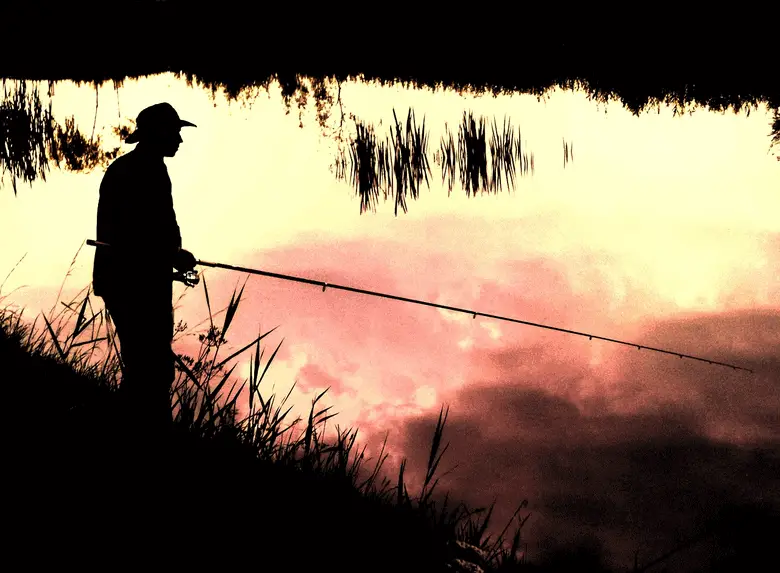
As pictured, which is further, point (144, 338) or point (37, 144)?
point (37, 144)

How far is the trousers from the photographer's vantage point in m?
3.79

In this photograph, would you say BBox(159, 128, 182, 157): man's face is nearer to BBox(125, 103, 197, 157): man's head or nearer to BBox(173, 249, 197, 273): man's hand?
BBox(125, 103, 197, 157): man's head

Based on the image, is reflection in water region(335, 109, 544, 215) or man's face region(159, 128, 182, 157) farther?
reflection in water region(335, 109, 544, 215)

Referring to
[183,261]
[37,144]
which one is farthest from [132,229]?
[37,144]

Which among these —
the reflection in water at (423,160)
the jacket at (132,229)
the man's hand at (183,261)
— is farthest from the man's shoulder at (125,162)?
the reflection in water at (423,160)

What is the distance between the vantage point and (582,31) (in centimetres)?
1842

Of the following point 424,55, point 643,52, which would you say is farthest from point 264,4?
point 643,52

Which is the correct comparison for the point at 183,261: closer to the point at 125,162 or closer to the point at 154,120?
the point at 125,162

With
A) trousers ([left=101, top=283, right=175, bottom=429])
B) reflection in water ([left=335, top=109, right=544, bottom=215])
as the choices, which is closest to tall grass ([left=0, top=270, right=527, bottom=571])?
trousers ([left=101, top=283, right=175, bottom=429])

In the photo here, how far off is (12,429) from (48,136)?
12.4 meters

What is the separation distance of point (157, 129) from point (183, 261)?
0.71 metres

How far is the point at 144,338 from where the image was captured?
383 cm

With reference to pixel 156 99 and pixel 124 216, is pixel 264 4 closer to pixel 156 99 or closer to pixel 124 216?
pixel 156 99

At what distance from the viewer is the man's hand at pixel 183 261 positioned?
3883 millimetres
